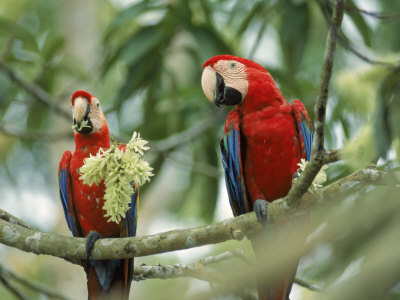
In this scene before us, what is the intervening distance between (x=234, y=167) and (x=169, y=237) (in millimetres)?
611

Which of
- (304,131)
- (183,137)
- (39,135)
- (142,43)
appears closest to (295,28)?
(142,43)

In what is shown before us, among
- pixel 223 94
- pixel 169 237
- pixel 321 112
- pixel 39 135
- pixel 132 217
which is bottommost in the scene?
pixel 169 237

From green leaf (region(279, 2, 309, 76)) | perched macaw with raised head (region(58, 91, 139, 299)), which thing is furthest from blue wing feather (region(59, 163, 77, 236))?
green leaf (region(279, 2, 309, 76))

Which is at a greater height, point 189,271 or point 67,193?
point 67,193

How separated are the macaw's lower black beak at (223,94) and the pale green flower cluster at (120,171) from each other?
666 mm

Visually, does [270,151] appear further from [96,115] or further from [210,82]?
[96,115]

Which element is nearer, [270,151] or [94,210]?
[270,151]

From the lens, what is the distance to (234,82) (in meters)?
2.45

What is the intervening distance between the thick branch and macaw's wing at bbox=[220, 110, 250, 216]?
1.44ft

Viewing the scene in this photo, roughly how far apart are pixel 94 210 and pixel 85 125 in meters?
0.43

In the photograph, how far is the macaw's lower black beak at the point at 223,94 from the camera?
7.91ft

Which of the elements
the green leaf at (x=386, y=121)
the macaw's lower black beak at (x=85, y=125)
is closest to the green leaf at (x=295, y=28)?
the macaw's lower black beak at (x=85, y=125)

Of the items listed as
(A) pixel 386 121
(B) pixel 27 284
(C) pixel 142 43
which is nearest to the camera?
(A) pixel 386 121

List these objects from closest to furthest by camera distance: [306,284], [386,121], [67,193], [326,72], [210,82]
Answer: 1. [386,121]
2. [326,72]
3. [210,82]
4. [306,284]
5. [67,193]
